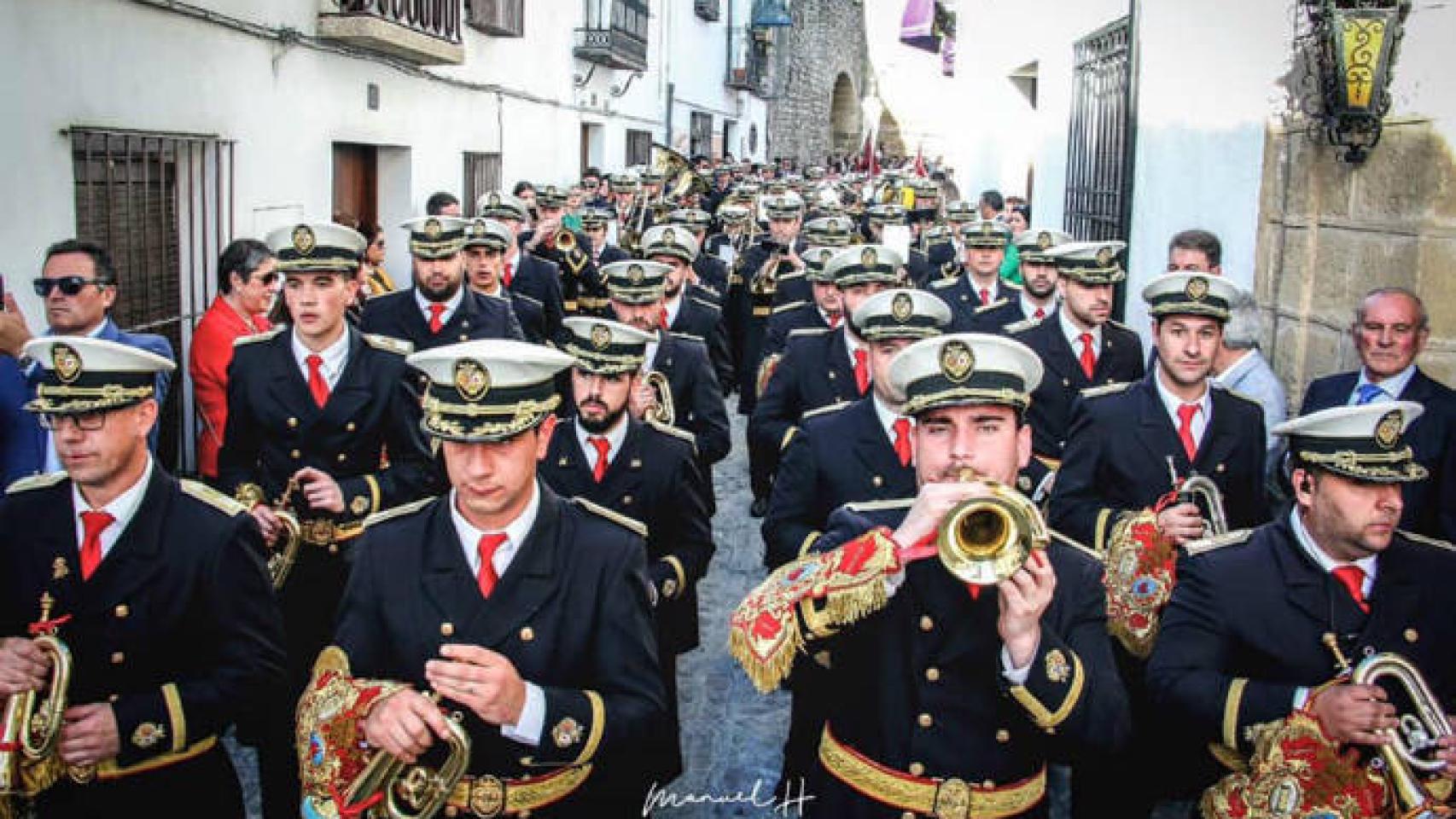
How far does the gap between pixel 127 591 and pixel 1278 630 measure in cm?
324

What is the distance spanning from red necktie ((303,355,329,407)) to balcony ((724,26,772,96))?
33.0m

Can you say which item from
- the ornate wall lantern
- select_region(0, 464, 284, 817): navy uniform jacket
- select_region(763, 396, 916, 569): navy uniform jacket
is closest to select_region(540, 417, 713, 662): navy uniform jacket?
select_region(763, 396, 916, 569): navy uniform jacket

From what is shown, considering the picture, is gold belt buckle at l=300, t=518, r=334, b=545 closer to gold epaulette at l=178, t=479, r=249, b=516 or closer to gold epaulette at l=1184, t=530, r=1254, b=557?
gold epaulette at l=178, t=479, r=249, b=516

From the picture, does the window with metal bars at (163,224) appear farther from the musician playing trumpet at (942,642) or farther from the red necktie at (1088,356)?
the musician playing trumpet at (942,642)

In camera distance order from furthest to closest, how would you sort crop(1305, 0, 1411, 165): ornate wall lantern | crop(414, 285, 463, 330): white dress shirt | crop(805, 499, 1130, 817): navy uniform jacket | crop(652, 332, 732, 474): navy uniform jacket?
crop(414, 285, 463, 330): white dress shirt < crop(652, 332, 732, 474): navy uniform jacket < crop(1305, 0, 1411, 165): ornate wall lantern < crop(805, 499, 1130, 817): navy uniform jacket

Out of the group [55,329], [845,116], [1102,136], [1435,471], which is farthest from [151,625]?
[845,116]

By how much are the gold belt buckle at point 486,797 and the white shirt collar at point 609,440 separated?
228 cm

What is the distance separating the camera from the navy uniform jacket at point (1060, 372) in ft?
23.0

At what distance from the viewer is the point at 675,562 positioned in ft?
17.4

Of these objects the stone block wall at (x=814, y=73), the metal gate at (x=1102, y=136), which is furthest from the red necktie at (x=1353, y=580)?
the stone block wall at (x=814, y=73)

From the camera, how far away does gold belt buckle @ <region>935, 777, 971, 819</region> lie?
329 cm

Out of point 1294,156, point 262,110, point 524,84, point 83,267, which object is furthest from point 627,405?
point 524,84

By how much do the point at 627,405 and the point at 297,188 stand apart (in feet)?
23.6

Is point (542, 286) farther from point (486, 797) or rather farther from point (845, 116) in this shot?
point (845, 116)
